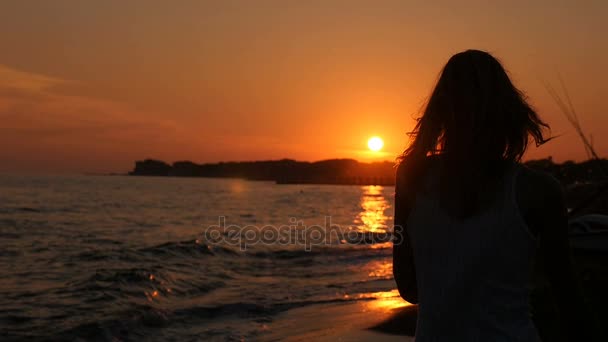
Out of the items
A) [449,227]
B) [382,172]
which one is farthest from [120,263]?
[382,172]

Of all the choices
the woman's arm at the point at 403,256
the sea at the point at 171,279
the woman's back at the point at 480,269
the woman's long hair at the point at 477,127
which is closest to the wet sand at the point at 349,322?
the sea at the point at 171,279

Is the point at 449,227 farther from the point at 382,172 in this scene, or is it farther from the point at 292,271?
the point at 382,172

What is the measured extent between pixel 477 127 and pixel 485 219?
0.23 metres

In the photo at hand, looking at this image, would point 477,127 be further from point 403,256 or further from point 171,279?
point 171,279

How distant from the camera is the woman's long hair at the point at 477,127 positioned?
58.9 inches

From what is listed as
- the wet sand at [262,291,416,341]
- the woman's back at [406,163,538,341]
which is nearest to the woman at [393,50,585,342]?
the woman's back at [406,163,538,341]

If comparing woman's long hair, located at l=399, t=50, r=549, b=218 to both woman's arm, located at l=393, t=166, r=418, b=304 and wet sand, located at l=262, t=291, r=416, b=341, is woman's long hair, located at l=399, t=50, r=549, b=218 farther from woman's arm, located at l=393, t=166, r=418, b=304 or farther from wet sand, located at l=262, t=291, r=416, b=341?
wet sand, located at l=262, t=291, r=416, b=341

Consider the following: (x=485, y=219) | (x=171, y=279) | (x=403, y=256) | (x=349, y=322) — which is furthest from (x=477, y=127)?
(x=171, y=279)

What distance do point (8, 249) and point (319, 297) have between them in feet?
38.4

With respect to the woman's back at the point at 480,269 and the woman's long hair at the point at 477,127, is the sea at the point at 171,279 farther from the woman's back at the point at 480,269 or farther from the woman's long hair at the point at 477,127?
the woman's long hair at the point at 477,127

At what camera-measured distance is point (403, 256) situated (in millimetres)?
1772

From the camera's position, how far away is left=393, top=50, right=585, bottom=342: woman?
1.45 m

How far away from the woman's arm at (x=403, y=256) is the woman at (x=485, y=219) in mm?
87

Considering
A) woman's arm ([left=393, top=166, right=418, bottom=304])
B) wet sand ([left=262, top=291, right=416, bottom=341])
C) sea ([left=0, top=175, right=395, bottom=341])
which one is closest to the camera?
woman's arm ([left=393, top=166, right=418, bottom=304])
